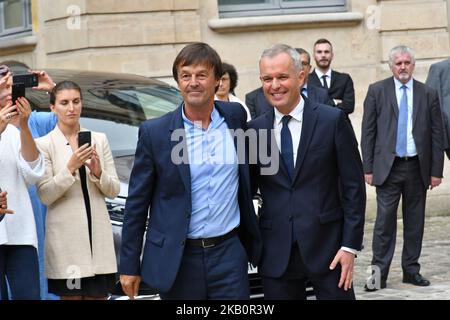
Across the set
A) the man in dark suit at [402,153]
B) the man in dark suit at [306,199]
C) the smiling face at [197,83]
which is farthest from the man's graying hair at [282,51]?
the man in dark suit at [402,153]

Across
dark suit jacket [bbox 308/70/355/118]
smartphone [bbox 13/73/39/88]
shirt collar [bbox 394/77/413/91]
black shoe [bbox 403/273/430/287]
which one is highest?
Result: dark suit jacket [bbox 308/70/355/118]

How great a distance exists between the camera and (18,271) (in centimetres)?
718

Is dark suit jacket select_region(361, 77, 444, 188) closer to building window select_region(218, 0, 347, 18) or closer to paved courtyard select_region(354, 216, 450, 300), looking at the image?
paved courtyard select_region(354, 216, 450, 300)

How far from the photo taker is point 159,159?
6117 mm

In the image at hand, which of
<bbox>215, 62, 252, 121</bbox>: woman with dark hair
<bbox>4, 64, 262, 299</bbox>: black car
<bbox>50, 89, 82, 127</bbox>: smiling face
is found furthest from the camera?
<bbox>215, 62, 252, 121</bbox>: woman with dark hair

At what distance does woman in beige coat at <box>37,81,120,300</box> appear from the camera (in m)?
7.65

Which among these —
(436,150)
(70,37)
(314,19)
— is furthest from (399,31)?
(436,150)

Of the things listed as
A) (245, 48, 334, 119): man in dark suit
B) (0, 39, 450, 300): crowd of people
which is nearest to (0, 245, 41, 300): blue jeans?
(0, 39, 450, 300): crowd of people

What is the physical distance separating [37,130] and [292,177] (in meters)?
2.77

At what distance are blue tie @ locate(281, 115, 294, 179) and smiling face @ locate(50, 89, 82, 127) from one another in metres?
2.11

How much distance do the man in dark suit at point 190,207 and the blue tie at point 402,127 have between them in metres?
4.68

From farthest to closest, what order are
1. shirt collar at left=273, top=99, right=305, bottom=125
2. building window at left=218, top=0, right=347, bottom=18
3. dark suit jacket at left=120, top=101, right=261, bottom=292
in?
building window at left=218, top=0, right=347, bottom=18 → shirt collar at left=273, top=99, right=305, bottom=125 → dark suit jacket at left=120, top=101, right=261, bottom=292

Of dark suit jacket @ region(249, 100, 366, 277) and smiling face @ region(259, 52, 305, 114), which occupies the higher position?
smiling face @ region(259, 52, 305, 114)

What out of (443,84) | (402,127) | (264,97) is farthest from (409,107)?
(264,97)
